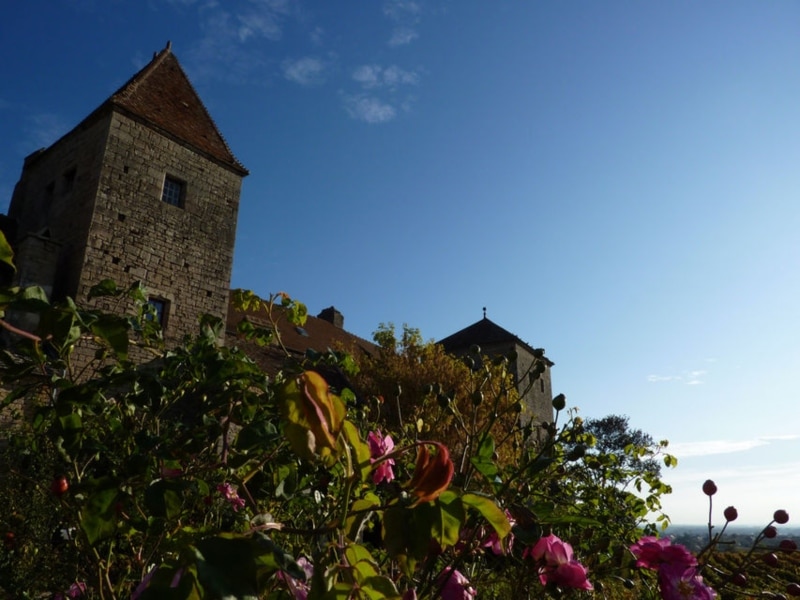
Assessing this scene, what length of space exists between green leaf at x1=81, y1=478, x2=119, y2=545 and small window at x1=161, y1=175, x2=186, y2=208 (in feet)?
46.9

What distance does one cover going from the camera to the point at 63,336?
1.09 meters

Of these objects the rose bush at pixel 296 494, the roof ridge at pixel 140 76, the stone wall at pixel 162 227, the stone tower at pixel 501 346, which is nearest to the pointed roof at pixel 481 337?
the stone tower at pixel 501 346

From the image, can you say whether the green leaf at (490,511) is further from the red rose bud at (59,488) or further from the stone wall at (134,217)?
the stone wall at (134,217)

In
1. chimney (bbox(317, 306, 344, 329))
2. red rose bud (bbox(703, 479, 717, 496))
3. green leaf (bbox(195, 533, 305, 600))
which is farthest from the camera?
chimney (bbox(317, 306, 344, 329))

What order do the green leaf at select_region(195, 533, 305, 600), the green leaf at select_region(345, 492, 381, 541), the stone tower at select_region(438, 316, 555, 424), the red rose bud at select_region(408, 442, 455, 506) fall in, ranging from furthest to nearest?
the stone tower at select_region(438, 316, 555, 424) → the green leaf at select_region(345, 492, 381, 541) → the red rose bud at select_region(408, 442, 455, 506) → the green leaf at select_region(195, 533, 305, 600)

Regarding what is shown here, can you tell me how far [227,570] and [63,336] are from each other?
0.71 m

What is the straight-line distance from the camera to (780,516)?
1.42 m

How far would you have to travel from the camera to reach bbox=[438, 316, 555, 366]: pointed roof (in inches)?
Answer: 1088

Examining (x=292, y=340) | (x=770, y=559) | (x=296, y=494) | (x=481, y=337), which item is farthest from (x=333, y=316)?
(x=770, y=559)

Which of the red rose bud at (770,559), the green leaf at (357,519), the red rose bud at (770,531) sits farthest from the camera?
the red rose bud at (770,531)

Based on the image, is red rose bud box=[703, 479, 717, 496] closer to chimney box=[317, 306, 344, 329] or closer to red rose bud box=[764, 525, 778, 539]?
red rose bud box=[764, 525, 778, 539]

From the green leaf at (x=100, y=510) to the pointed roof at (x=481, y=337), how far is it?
2642 centimetres

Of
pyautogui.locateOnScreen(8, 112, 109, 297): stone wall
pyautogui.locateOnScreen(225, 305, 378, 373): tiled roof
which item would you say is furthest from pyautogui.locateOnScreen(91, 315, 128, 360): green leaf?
pyautogui.locateOnScreen(8, 112, 109, 297): stone wall

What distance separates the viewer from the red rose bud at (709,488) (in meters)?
1.56
